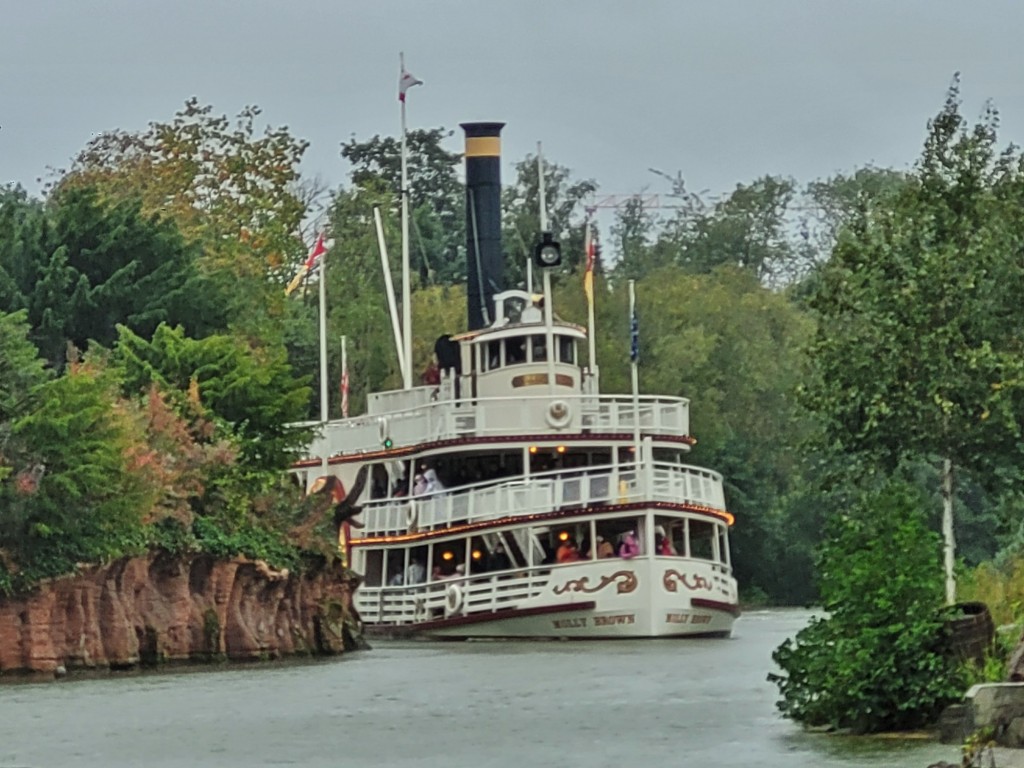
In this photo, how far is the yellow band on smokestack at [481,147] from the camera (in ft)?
206

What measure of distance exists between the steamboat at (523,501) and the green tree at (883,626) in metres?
24.8

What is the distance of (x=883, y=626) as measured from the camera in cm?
2530

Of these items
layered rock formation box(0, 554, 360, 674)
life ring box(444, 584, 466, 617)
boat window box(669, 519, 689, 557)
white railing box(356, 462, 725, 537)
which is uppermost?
white railing box(356, 462, 725, 537)

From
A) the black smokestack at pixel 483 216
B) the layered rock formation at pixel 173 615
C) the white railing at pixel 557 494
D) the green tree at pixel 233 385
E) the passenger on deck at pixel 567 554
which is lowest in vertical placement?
the layered rock formation at pixel 173 615

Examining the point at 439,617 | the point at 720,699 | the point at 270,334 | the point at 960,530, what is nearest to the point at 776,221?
the point at 960,530

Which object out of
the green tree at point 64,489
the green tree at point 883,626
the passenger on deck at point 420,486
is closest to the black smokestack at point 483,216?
the passenger on deck at point 420,486

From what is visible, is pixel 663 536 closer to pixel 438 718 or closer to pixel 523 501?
pixel 523 501

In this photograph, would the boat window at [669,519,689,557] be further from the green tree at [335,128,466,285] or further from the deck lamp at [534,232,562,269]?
the green tree at [335,128,466,285]

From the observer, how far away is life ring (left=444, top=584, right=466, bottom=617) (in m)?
53.2

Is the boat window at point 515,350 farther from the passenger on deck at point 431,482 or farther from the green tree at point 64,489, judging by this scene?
the green tree at point 64,489

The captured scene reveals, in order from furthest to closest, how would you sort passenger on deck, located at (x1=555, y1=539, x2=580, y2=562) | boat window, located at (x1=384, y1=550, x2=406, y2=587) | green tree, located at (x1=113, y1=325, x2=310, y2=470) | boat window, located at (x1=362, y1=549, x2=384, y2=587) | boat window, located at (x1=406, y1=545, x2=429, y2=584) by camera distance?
1. boat window, located at (x1=362, y1=549, x2=384, y2=587)
2. boat window, located at (x1=384, y1=550, x2=406, y2=587)
3. boat window, located at (x1=406, y1=545, x2=429, y2=584)
4. passenger on deck, located at (x1=555, y1=539, x2=580, y2=562)
5. green tree, located at (x1=113, y1=325, x2=310, y2=470)

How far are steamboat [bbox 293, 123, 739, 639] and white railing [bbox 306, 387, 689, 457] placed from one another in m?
0.04

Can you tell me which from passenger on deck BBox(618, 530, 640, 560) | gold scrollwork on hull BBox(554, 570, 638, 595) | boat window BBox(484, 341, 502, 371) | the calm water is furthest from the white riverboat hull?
the calm water

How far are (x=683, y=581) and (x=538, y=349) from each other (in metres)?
6.31
